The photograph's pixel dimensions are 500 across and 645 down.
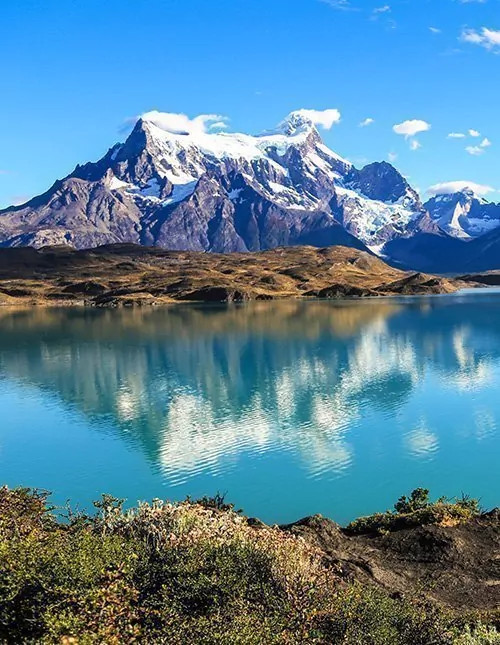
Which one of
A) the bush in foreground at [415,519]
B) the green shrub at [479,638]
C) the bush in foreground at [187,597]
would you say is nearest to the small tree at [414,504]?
the bush in foreground at [415,519]

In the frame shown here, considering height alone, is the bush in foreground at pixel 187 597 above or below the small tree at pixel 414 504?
above

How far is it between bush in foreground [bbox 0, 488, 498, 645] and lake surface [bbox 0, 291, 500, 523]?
1687cm

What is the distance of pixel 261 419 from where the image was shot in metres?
55.2

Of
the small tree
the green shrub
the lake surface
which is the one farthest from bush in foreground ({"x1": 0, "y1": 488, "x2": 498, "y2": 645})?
the lake surface

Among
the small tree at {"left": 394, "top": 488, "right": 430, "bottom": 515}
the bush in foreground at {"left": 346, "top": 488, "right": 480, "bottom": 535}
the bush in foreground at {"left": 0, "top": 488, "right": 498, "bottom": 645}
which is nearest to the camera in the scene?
the bush in foreground at {"left": 0, "top": 488, "right": 498, "bottom": 645}

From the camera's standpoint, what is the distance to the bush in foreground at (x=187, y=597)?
12.3 meters

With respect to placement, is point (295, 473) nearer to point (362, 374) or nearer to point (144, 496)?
point (144, 496)

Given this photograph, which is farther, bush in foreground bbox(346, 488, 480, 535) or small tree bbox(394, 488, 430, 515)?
small tree bbox(394, 488, 430, 515)

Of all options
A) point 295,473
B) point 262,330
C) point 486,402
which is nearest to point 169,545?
point 295,473

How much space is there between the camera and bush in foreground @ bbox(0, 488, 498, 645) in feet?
40.3

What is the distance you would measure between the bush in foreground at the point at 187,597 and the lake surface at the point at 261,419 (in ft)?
55.3

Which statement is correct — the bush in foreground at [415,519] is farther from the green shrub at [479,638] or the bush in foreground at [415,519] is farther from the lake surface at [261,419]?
the green shrub at [479,638]

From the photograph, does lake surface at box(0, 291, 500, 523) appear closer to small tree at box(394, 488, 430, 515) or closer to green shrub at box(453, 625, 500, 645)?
small tree at box(394, 488, 430, 515)

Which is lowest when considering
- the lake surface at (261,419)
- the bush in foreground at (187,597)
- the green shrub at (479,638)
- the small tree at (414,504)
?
the lake surface at (261,419)
